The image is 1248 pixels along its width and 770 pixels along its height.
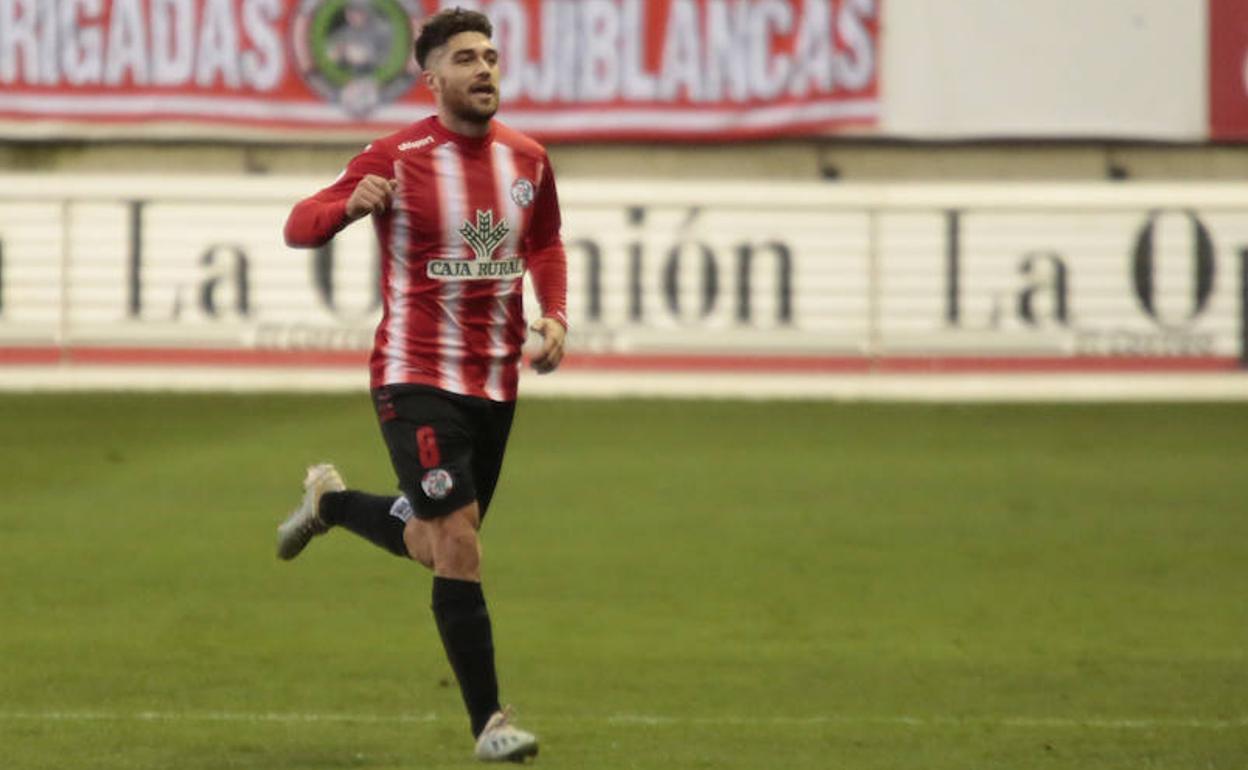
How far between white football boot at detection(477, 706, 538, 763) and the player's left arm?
1.00 m

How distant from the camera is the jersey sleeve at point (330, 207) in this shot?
6.33 metres

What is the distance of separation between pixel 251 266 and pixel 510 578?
8.28 meters

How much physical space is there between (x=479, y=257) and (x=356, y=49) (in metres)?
12.8

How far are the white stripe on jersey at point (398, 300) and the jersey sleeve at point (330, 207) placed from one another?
57mm

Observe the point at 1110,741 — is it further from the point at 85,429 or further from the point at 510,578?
the point at 85,429

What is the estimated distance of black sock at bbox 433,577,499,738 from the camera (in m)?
6.26

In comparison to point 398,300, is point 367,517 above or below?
below

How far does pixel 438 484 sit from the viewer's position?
20.8 ft

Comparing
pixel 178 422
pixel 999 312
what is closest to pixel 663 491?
pixel 178 422

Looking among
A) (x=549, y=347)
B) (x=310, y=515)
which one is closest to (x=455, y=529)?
(x=549, y=347)

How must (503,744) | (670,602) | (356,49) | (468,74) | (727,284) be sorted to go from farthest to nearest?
(356,49), (727,284), (670,602), (468,74), (503,744)

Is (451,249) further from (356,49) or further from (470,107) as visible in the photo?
(356,49)

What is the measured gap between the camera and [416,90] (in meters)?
19.0

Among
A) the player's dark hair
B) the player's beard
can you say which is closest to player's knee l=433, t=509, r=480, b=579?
the player's beard
